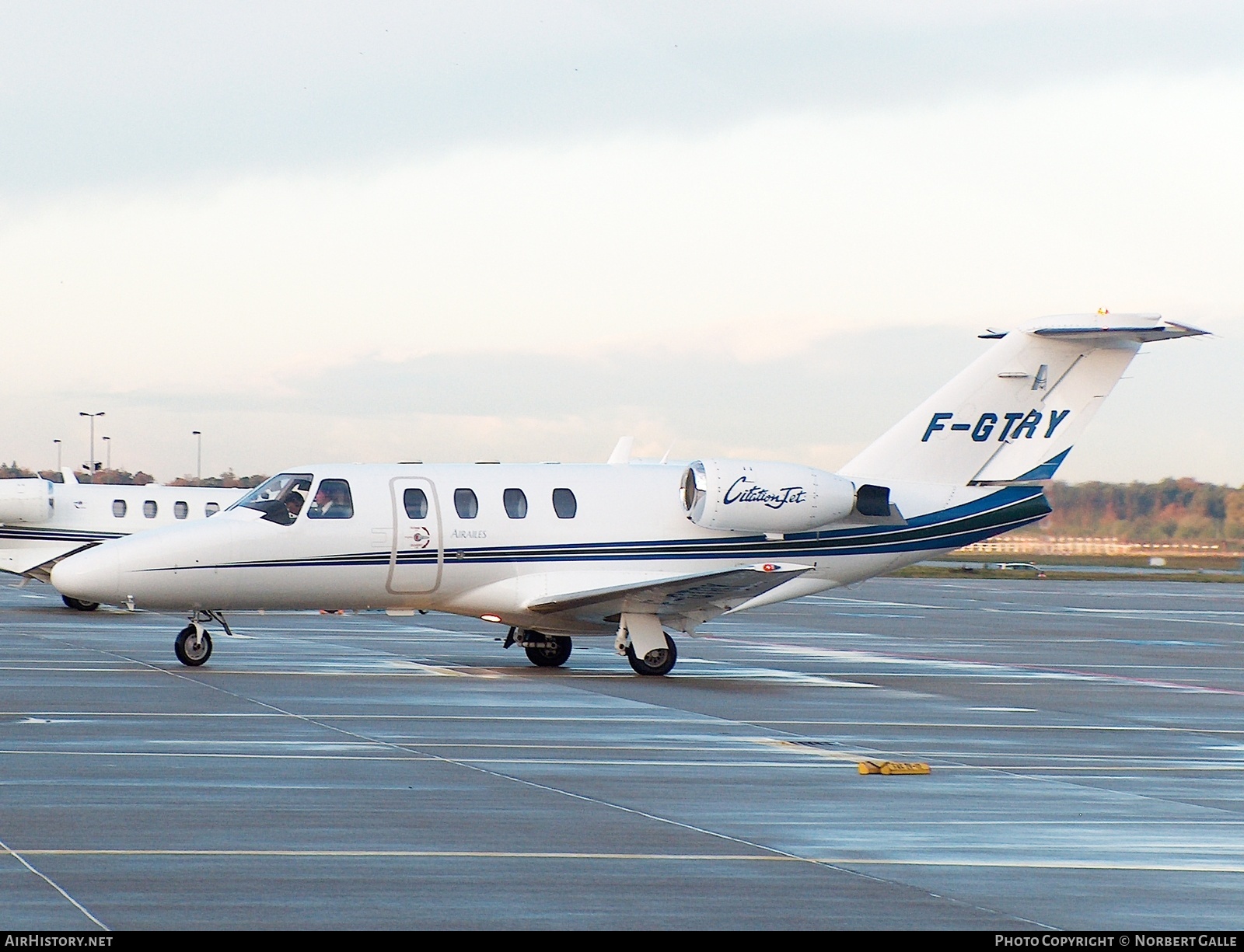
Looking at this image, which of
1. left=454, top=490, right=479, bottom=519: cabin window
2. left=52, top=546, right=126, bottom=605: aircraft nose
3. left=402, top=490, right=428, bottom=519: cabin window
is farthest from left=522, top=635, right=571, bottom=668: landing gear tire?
left=52, top=546, right=126, bottom=605: aircraft nose

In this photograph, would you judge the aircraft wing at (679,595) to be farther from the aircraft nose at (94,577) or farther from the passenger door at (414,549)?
the aircraft nose at (94,577)

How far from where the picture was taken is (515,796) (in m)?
12.6

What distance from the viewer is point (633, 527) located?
24031 millimetres

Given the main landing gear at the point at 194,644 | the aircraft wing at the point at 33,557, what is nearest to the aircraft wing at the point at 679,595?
the main landing gear at the point at 194,644

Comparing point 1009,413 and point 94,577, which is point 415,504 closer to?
point 94,577

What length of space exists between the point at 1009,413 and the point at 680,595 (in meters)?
5.96

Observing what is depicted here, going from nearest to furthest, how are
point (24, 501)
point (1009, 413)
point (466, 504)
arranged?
point (466, 504)
point (1009, 413)
point (24, 501)

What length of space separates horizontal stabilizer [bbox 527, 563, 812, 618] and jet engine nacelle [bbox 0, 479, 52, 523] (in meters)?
18.0

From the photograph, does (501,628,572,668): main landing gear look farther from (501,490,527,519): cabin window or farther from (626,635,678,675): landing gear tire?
(501,490,527,519): cabin window

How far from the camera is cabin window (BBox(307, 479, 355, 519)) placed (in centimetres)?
2300

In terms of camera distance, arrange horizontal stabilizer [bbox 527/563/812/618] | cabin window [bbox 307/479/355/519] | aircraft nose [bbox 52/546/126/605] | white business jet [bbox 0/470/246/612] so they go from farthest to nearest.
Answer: white business jet [bbox 0/470/246/612] < cabin window [bbox 307/479/355/519] < horizontal stabilizer [bbox 527/563/812/618] < aircraft nose [bbox 52/546/126/605]

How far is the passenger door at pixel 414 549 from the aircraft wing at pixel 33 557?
54.2 ft

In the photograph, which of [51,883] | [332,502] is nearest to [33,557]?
[332,502]
